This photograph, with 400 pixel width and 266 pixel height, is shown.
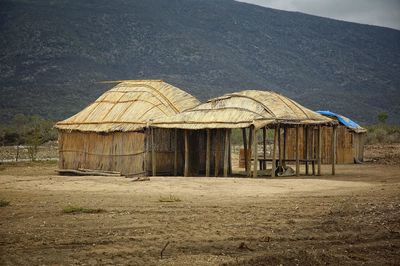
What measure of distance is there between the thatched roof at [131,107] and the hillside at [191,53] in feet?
109

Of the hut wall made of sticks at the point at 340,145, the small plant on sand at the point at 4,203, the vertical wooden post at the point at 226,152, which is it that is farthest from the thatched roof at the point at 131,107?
the small plant on sand at the point at 4,203

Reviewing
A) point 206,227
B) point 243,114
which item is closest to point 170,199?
point 206,227

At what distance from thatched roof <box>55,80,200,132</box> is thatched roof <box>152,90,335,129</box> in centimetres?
114

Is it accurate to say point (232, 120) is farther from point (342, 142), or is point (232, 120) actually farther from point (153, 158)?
point (342, 142)

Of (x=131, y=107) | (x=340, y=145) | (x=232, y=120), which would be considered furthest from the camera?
(x=340, y=145)

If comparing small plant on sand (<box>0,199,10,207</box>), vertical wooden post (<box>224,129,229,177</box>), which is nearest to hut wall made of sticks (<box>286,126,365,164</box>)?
vertical wooden post (<box>224,129,229,177</box>)

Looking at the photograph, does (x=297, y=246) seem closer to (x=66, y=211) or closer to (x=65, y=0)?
(x=66, y=211)

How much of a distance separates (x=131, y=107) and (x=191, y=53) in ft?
185

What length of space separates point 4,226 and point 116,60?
6587 cm

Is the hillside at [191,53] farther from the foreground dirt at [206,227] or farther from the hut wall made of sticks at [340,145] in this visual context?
the foreground dirt at [206,227]

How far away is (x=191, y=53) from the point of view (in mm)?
79188

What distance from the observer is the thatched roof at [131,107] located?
896 inches

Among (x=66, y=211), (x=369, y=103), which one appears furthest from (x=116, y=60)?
(x=66, y=211)

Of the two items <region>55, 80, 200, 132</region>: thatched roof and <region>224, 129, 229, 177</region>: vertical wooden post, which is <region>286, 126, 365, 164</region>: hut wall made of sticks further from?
<region>224, 129, 229, 177</region>: vertical wooden post
